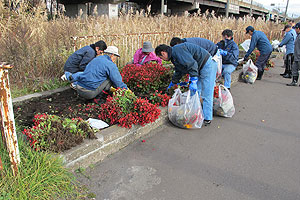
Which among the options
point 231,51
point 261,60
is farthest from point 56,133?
point 261,60

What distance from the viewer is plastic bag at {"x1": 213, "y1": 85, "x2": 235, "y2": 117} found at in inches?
185

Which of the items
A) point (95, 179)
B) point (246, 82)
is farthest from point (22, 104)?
point (246, 82)

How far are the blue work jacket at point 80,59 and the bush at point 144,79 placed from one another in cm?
81

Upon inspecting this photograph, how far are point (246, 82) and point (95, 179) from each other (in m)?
6.20

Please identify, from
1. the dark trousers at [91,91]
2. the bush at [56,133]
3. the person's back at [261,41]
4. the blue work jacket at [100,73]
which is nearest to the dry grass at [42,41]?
the dark trousers at [91,91]

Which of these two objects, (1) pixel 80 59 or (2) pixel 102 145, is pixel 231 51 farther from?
(2) pixel 102 145

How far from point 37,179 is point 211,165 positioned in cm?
207

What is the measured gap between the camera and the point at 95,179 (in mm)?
2859

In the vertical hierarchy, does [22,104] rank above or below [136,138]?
above

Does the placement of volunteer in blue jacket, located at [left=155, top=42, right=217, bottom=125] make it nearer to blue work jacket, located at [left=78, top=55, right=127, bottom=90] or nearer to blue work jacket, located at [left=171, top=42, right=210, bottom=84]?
blue work jacket, located at [left=171, top=42, right=210, bottom=84]

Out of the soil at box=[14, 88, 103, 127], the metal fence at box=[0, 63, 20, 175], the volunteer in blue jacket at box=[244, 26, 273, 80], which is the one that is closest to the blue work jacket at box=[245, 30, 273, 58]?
the volunteer in blue jacket at box=[244, 26, 273, 80]

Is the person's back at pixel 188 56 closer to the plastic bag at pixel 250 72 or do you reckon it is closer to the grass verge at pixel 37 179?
the grass verge at pixel 37 179

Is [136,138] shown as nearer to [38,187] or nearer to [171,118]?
A: [171,118]

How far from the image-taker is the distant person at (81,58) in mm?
4871
